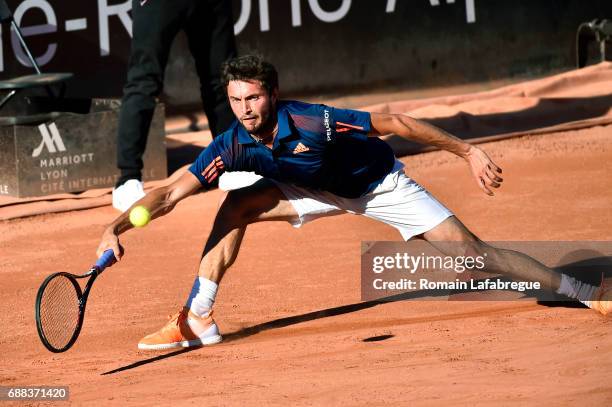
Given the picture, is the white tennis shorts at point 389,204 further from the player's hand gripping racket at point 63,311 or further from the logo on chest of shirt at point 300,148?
the player's hand gripping racket at point 63,311

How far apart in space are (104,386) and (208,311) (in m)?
0.76

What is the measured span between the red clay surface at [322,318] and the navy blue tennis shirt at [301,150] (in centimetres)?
77

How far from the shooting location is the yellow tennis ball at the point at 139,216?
554cm

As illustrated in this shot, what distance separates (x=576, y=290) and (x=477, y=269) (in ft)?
1.52

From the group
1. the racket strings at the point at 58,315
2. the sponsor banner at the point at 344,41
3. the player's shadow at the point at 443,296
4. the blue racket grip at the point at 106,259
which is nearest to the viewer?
the blue racket grip at the point at 106,259

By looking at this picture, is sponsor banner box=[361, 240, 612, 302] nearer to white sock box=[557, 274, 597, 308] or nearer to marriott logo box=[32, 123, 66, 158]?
white sock box=[557, 274, 597, 308]

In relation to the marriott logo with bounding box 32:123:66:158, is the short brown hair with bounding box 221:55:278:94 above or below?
above

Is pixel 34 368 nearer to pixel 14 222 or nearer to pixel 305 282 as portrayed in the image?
pixel 305 282

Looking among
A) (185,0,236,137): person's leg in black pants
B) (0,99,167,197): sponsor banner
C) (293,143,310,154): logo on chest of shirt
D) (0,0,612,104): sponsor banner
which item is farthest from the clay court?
(0,0,612,104): sponsor banner

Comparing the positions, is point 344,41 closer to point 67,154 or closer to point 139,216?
point 67,154

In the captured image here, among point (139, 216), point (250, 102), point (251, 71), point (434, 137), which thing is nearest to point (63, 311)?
point (139, 216)

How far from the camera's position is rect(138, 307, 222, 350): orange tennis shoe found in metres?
6.02

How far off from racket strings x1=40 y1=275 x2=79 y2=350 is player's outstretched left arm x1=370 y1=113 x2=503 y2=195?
1.50 meters

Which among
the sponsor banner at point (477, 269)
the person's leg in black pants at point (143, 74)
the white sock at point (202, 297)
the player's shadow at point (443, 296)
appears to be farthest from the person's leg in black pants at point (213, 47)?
the white sock at point (202, 297)
